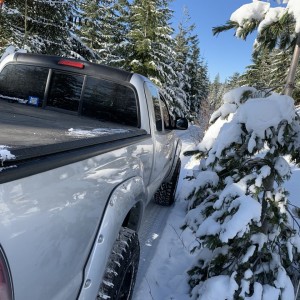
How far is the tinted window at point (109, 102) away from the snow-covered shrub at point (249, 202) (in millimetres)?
1124

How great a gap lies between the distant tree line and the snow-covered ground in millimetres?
8955

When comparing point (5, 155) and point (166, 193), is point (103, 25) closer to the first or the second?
point (166, 193)

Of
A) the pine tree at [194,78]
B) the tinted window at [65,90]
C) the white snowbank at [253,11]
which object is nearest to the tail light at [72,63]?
the tinted window at [65,90]

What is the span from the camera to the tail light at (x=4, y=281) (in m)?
1.00

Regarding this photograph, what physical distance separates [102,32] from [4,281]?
25.5m

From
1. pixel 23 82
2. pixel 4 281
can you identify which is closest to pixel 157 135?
pixel 23 82

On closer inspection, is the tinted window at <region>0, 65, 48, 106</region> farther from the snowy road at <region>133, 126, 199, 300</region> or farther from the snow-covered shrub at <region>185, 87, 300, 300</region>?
the snow-covered shrub at <region>185, 87, 300, 300</region>

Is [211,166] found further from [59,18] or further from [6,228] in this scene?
[59,18]

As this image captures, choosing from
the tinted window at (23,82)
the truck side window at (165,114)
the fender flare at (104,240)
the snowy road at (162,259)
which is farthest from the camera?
the truck side window at (165,114)

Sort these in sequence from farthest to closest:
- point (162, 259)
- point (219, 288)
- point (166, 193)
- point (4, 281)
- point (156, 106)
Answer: point (166, 193) < point (156, 106) < point (162, 259) < point (219, 288) < point (4, 281)

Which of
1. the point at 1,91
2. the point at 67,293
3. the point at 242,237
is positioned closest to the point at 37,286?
the point at 67,293

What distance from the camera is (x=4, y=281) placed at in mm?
1017

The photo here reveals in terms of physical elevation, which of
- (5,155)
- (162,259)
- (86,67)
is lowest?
(162,259)

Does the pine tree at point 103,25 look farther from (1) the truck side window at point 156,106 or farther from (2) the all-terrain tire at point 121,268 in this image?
(2) the all-terrain tire at point 121,268
